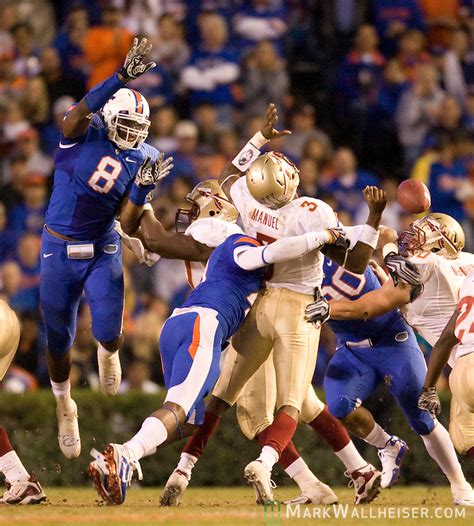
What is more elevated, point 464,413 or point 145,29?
point 464,413

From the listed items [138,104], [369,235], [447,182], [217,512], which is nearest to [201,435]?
[217,512]

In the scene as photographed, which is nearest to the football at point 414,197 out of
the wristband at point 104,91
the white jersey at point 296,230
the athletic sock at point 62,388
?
the white jersey at point 296,230

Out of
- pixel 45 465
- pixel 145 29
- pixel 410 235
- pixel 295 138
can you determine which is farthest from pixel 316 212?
pixel 145 29

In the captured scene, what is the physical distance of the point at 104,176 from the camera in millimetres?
10031

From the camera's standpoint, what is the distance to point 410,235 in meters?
9.66

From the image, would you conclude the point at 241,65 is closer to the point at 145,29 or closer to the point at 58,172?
the point at 145,29

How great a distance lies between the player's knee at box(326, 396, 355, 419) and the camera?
31.9 feet

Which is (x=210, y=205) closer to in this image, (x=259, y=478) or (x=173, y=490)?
(x=173, y=490)

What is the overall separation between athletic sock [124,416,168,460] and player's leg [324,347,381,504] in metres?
1.98

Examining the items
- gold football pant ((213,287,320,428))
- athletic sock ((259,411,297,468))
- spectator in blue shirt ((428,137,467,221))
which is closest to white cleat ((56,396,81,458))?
gold football pant ((213,287,320,428))

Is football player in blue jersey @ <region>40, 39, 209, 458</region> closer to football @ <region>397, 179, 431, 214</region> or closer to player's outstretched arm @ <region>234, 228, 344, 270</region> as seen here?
player's outstretched arm @ <region>234, 228, 344, 270</region>

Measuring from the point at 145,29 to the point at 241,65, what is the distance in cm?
124

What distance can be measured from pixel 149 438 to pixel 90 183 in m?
2.60

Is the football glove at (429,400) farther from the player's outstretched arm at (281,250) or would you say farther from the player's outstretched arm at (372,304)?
the player's outstretched arm at (281,250)
